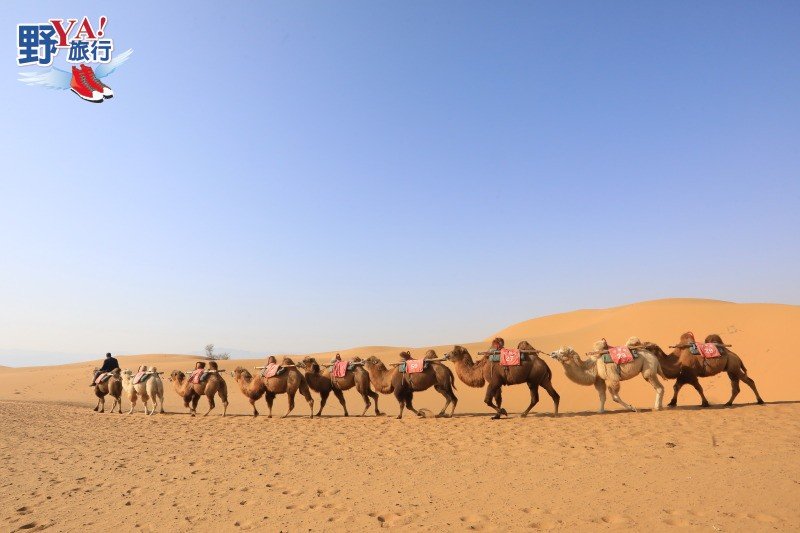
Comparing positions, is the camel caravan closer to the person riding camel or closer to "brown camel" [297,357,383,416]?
"brown camel" [297,357,383,416]

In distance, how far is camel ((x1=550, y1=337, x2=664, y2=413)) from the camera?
11867 millimetres

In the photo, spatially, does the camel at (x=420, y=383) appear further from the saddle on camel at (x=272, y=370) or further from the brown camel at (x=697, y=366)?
the brown camel at (x=697, y=366)

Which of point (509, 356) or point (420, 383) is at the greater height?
point (509, 356)

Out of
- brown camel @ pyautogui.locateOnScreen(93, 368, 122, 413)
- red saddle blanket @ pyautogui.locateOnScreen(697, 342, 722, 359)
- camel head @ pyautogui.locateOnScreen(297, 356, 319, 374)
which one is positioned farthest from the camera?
brown camel @ pyautogui.locateOnScreen(93, 368, 122, 413)

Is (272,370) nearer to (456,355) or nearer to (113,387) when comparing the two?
(456,355)

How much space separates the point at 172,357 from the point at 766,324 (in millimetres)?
47559

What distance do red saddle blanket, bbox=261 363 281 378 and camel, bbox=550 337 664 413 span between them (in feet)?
27.6

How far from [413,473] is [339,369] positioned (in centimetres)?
807

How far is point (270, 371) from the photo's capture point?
590 inches

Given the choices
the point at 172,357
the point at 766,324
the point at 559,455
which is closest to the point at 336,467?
the point at 559,455

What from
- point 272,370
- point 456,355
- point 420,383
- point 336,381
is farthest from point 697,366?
point 272,370

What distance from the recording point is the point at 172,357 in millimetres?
46938

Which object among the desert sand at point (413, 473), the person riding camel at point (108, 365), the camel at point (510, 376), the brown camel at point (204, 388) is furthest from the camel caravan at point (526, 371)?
the person riding camel at point (108, 365)

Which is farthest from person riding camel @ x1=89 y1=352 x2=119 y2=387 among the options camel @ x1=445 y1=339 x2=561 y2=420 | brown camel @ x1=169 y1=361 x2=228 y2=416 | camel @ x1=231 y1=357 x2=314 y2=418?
camel @ x1=445 y1=339 x2=561 y2=420
